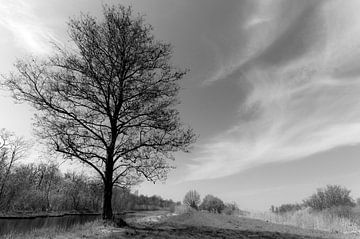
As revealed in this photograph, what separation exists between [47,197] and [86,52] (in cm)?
6398

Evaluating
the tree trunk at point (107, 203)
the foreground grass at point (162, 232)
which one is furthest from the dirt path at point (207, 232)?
the tree trunk at point (107, 203)

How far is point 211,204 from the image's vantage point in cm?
6000

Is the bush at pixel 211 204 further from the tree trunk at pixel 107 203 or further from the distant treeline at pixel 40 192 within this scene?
the tree trunk at pixel 107 203

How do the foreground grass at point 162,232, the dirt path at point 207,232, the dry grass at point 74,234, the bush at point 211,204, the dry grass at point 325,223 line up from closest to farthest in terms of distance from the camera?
1. the dry grass at point 74,234
2. the foreground grass at point 162,232
3. the dirt path at point 207,232
4. the dry grass at point 325,223
5. the bush at point 211,204

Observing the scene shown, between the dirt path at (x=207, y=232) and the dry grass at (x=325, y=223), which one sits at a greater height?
the dirt path at (x=207, y=232)

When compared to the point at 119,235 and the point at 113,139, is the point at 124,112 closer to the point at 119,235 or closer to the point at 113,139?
the point at 113,139

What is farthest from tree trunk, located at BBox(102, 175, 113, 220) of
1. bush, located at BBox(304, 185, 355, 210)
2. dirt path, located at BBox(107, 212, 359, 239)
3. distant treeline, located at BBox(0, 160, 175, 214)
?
bush, located at BBox(304, 185, 355, 210)

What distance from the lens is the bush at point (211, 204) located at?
56184mm

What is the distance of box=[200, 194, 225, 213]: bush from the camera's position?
5618cm

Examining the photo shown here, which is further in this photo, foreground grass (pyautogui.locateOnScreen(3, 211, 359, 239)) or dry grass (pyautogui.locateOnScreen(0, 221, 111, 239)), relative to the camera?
foreground grass (pyautogui.locateOnScreen(3, 211, 359, 239))

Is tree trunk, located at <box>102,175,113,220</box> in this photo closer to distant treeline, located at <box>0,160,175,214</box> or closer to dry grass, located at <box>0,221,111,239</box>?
dry grass, located at <box>0,221,111,239</box>

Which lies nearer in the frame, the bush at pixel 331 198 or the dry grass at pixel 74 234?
the dry grass at pixel 74 234

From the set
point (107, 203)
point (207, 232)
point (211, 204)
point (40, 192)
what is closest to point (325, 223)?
point (207, 232)

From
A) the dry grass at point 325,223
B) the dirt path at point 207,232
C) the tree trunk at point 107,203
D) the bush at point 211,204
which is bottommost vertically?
the bush at point 211,204
